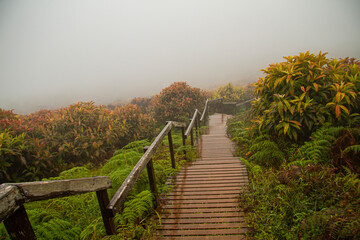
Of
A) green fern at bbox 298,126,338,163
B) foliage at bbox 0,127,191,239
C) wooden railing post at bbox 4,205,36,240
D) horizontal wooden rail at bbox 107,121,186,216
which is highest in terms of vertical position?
wooden railing post at bbox 4,205,36,240

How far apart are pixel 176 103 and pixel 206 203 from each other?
8.06 m

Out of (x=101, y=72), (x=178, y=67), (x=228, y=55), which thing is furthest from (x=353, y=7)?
(x=101, y=72)

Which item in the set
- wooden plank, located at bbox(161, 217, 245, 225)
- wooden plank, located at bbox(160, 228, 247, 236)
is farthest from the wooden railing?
wooden plank, located at bbox(161, 217, 245, 225)

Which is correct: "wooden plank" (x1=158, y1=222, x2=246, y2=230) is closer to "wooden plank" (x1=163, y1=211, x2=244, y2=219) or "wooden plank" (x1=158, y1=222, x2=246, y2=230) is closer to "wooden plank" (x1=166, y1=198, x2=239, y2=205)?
"wooden plank" (x1=163, y1=211, x2=244, y2=219)

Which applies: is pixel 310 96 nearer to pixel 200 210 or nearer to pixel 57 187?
pixel 200 210

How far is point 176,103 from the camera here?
10930 mm

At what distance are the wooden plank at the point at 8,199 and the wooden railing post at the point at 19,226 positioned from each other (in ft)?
0.33

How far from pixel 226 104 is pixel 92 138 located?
9962 millimetres

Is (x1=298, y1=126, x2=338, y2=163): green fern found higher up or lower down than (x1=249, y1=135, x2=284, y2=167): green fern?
higher up

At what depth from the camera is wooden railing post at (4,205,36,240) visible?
1.29 metres

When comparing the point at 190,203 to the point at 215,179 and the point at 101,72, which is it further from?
the point at 101,72

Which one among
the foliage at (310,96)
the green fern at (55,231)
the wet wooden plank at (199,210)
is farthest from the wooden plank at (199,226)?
the foliage at (310,96)

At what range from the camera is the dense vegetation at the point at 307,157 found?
2.31 metres

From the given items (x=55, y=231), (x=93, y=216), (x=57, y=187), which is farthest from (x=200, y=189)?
(x=57, y=187)
